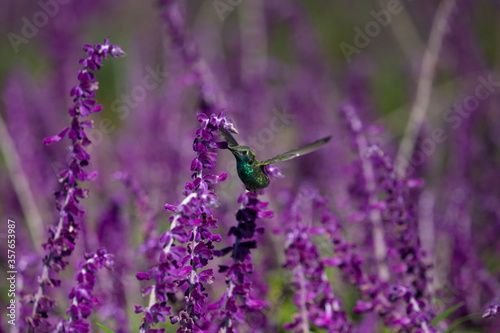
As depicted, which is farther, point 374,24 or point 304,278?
point 374,24

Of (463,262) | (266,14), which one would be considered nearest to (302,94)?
(266,14)

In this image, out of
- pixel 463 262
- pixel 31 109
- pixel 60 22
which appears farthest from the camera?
pixel 60 22

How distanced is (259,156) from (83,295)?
2.73m

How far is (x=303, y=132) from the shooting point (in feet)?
14.0

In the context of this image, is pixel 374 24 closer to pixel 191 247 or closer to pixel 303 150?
pixel 303 150

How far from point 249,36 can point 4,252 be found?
8.03ft

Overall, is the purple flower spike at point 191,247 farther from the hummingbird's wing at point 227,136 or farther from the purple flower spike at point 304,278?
the purple flower spike at point 304,278

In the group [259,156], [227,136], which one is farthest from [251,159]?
[259,156]

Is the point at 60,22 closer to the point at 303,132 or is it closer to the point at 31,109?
the point at 31,109

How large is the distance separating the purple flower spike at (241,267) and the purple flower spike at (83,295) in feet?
1.00

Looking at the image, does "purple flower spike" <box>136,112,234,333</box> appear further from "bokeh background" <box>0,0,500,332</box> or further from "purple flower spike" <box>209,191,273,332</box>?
"bokeh background" <box>0,0,500,332</box>

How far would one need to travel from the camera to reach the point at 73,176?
5.06 feet

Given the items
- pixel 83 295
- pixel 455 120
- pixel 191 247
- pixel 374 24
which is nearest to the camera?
pixel 191 247

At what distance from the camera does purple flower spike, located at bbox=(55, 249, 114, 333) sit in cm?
147
